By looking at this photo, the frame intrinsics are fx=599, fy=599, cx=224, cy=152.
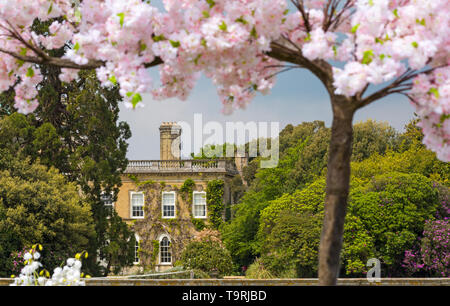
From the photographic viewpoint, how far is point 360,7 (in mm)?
4672

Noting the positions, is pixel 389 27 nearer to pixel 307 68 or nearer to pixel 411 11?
pixel 411 11

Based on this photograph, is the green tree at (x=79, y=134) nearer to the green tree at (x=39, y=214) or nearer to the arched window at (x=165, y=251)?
the green tree at (x=39, y=214)

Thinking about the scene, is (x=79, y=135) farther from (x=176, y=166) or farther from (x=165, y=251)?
(x=165, y=251)

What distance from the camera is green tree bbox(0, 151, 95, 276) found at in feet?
62.0

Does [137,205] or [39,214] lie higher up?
[137,205]

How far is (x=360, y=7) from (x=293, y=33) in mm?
800

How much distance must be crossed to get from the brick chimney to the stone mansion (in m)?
0.19

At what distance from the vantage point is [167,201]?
111 ft

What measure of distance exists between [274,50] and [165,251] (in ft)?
94.4

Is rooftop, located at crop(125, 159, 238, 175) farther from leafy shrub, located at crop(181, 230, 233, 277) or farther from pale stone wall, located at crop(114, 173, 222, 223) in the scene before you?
leafy shrub, located at crop(181, 230, 233, 277)

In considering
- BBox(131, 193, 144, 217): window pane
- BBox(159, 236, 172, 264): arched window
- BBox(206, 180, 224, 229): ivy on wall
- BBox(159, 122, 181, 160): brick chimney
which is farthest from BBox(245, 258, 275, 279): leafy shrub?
BBox(159, 122, 181, 160): brick chimney

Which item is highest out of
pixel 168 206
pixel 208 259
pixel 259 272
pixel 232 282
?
pixel 168 206

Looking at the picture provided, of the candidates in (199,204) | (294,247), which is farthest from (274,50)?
(199,204)

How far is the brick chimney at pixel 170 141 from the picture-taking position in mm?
34375
